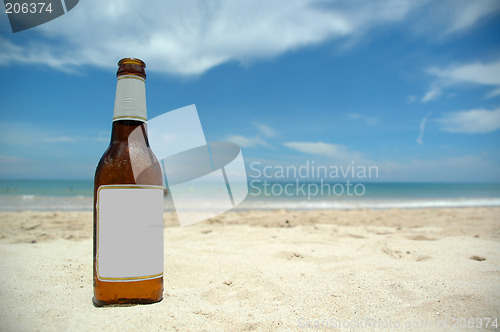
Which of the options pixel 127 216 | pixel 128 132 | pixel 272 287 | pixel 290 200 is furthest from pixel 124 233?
pixel 290 200

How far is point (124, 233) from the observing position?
5.77 feet

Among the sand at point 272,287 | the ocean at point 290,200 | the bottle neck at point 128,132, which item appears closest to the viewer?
the sand at point 272,287

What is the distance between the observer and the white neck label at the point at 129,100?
6.16ft

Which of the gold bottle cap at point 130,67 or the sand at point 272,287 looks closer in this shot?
the sand at point 272,287

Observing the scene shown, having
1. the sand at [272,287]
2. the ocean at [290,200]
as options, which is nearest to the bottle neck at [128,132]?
the sand at [272,287]

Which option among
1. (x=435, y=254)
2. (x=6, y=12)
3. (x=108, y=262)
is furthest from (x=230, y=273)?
(x=6, y=12)

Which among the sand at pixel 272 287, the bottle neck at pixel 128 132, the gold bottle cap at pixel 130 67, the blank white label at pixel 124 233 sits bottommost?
the sand at pixel 272 287

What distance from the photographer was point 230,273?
2.67 meters

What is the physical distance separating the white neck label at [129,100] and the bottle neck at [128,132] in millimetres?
28

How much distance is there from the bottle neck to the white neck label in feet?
0.09

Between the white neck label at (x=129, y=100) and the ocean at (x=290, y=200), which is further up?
the white neck label at (x=129, y=100)

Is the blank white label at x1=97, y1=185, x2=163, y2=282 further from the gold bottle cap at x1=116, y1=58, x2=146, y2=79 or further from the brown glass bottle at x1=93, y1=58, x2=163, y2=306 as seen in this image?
the gold bottle cap at x1=116, y1=58, x2=146, y2=79

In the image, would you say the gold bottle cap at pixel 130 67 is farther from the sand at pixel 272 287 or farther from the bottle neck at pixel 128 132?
the sand at pixel 272 287

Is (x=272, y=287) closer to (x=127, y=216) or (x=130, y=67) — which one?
(x=127, y=216)
